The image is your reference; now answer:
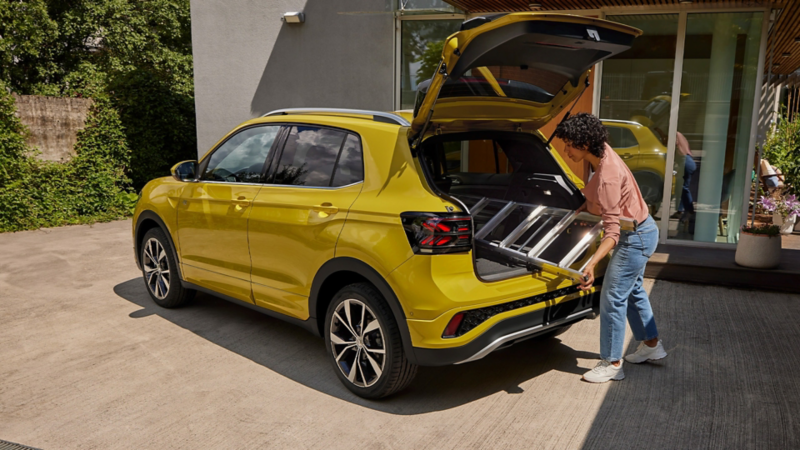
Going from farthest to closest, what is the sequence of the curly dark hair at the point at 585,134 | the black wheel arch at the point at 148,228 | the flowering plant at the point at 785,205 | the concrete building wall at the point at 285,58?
the concrete building wall at the point at 285,58
the flowering plant at the point at 785,205
the black wheel arch at the point at 148,228
the curly dark hair at the point at 585,134

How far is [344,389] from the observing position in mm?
4070

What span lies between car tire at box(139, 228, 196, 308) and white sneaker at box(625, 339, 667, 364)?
3789 mm

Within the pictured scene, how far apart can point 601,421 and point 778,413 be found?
106cm

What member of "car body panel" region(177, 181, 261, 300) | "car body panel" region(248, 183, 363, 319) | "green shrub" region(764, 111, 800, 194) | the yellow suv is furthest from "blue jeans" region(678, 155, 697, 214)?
"car body panel" region(177, 181, 261, 300)

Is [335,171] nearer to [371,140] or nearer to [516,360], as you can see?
[371,140]

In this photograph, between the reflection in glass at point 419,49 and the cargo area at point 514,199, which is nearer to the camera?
the cargo area at point 514,199

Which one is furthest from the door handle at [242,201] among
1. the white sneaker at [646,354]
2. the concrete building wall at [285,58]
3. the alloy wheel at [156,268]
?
the concrete building wall at [285,58]

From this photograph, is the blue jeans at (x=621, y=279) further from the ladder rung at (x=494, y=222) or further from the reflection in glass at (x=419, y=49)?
the reflection in glass at (x=419, y=49)

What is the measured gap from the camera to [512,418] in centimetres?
364

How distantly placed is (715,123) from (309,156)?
19.0 feet

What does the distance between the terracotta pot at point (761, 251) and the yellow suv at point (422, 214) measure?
312cm

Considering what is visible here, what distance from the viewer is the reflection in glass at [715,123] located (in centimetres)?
758

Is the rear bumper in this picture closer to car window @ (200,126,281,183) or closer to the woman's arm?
the woman's arm

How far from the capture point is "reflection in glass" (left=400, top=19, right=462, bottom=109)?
9.38 metres
